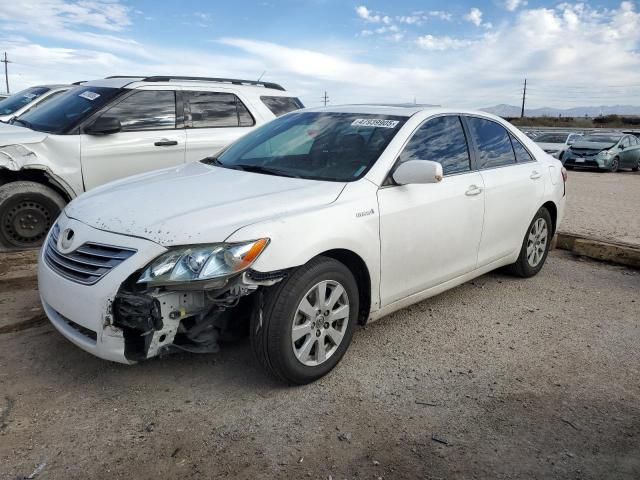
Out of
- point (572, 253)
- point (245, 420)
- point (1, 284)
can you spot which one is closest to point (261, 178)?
point (245, 420)

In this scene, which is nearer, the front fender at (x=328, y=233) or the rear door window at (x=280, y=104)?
the front fender at (x=328, y=233)

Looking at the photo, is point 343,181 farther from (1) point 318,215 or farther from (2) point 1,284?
(2) point 1,284

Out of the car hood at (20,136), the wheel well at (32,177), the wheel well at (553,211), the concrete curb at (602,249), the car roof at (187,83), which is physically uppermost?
the car roof at (187,83)

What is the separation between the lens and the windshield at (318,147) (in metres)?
3.78

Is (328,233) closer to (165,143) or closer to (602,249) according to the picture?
(165,143)

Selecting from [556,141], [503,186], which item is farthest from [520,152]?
[556,141]

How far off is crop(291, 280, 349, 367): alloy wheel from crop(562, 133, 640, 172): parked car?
18.4m

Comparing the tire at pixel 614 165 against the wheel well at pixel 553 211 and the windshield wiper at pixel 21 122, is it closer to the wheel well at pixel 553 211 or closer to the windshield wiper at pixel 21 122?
the wheel well at pixel 553 211

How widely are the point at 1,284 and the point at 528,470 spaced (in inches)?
166

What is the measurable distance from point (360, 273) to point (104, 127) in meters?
3.70

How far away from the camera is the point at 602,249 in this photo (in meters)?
6.14

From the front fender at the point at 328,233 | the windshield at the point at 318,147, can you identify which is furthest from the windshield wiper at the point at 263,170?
the front fender at the point at 328,233

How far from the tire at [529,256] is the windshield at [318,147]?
1.96 m

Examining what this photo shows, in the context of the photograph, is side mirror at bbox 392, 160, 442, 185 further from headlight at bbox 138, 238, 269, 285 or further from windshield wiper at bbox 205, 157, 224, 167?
windshield wiper at bbox 205, 157, 224, 167
